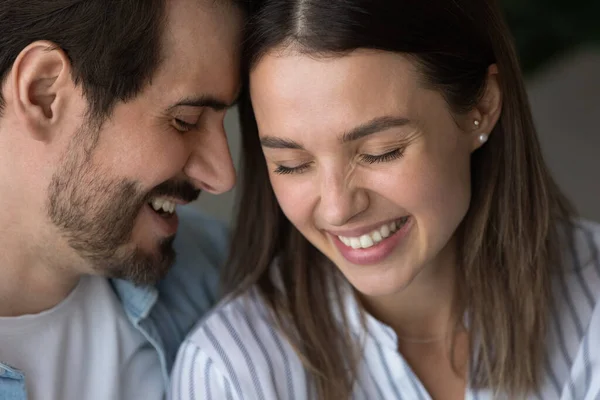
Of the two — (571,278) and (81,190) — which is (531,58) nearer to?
(571,278)

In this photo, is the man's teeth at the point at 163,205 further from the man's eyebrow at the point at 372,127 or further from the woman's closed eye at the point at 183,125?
the man's eyebrow at the point at 372,127

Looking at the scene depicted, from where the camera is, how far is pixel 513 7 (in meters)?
3.50

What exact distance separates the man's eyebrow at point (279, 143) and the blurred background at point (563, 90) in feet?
5.32

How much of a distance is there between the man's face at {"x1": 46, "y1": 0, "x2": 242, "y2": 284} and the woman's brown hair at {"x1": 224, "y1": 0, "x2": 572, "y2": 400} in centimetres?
7

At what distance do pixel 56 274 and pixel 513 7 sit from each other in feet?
7.85

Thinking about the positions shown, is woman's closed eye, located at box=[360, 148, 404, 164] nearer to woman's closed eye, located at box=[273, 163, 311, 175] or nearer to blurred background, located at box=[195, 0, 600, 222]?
woman's closed eye, located at box=[273, 163, 311, 175]

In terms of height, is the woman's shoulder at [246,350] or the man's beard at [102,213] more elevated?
the man's beard at [102,213]

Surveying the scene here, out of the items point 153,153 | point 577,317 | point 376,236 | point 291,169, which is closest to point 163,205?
point 153,153

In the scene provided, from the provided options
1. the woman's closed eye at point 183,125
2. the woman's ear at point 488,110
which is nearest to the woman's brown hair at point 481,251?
the woman's ear at point 488,110

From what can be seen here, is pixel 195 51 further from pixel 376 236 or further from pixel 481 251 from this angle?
pixel 481 251

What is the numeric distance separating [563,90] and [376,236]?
8.91ft

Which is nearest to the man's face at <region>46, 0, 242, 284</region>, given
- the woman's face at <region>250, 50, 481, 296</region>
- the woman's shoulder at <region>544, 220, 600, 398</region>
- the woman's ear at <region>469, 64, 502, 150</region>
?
the woman's face at <region>250, 50, 481, 296</region>

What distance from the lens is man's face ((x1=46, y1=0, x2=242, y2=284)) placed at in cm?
156

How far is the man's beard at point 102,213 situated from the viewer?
5.20 feet
